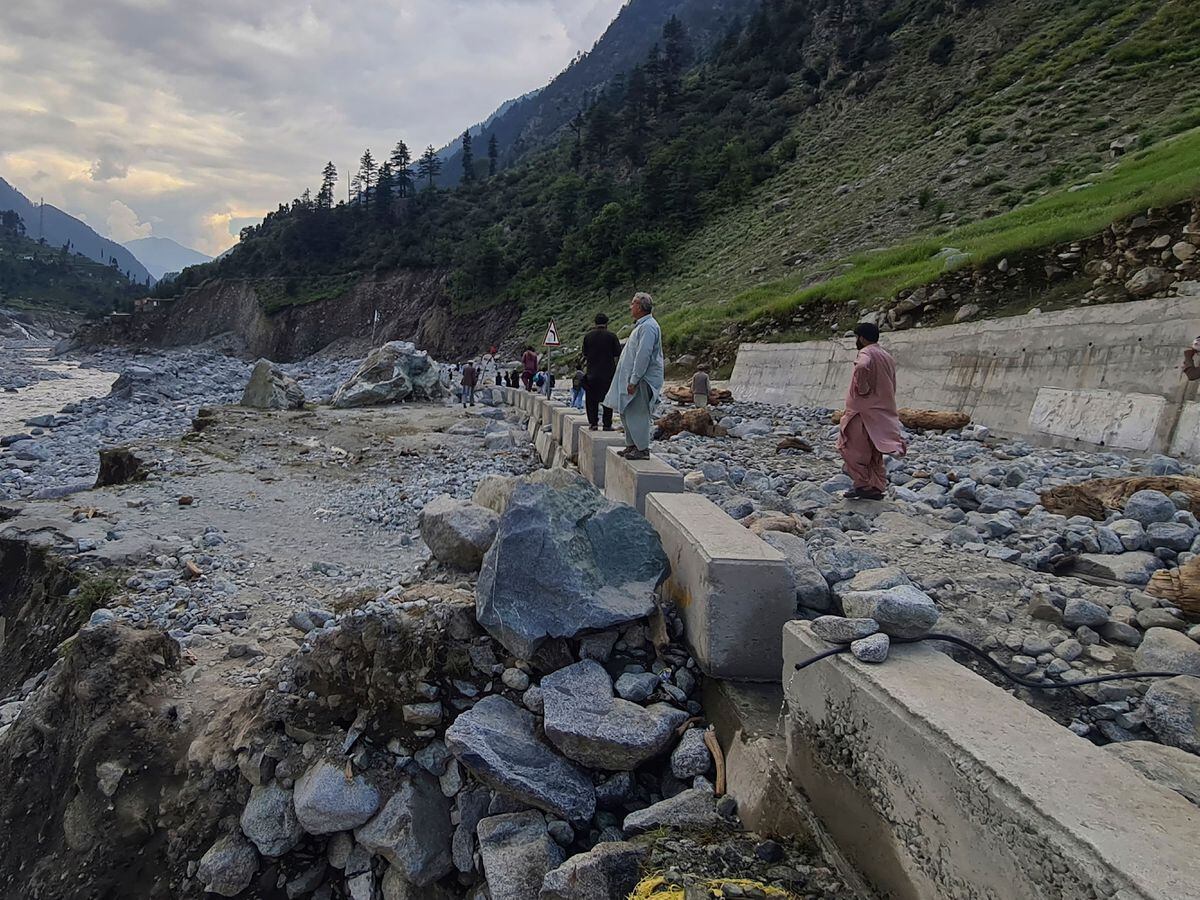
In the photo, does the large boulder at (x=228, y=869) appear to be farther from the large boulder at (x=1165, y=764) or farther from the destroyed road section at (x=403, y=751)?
the large boulder at (x=1165, y=764)

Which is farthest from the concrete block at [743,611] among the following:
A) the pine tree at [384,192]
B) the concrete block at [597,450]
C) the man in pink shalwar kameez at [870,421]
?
the pine tree at [384,192]

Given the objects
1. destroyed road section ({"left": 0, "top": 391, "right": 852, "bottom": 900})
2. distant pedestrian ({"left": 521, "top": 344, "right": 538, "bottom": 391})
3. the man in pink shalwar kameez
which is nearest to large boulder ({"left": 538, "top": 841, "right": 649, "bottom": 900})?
destroyed road section ({"left": 0, "top": 391, "right": 852, "bottom": 900})

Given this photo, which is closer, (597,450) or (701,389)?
(597,450)

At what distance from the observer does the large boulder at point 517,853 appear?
8.43 feet

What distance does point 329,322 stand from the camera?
2648 inches

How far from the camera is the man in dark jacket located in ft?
25.8

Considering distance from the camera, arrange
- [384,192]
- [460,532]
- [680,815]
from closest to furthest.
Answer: [680,815], [460,532], [384,192]

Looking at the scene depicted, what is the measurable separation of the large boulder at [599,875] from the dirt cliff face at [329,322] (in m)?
46.8

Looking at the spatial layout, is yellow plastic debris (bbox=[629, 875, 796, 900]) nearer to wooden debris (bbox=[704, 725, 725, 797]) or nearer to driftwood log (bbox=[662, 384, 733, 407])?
wooden debris (bbox=[704, 725, 725, 797])

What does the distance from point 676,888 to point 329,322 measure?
72.8m

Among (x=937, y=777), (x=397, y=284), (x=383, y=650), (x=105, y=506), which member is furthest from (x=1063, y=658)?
(x=397, y=284)

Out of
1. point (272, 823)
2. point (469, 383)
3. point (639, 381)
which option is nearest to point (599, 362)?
point (639, 381)

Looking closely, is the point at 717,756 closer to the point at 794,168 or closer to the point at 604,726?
the point at 604,726

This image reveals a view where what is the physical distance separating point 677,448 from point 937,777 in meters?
7.37
